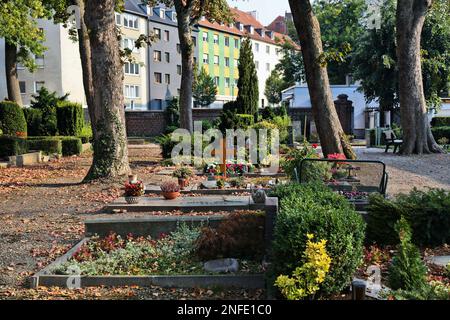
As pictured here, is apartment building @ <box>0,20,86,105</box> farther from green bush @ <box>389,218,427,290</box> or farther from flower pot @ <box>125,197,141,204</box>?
green bush @ <box>389,218,427,290</box>

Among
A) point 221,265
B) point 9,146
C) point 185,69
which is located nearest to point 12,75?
point 9,146

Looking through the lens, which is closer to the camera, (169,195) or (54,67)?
(169,195)

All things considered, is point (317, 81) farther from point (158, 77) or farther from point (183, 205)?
point (158, 77)

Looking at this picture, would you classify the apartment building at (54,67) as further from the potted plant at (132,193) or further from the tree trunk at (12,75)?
the potted plant at (132,193)

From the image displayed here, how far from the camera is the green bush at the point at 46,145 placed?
22297 mm

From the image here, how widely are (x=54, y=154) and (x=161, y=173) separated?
870cm

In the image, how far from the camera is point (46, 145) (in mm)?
22469

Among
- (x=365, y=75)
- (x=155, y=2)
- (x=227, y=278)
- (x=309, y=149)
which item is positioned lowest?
(x=227, y=278)

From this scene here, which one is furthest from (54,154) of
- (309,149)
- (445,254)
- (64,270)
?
(445,254)

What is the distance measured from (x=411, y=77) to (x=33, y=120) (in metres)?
17.6

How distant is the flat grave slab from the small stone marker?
2.85 meters

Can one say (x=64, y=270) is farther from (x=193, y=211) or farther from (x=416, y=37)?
(x=416, y=37)

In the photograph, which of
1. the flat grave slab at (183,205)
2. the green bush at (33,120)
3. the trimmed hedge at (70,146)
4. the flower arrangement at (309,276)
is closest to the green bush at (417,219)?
the flower arrangement at (309,276)

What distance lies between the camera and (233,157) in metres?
16.0
